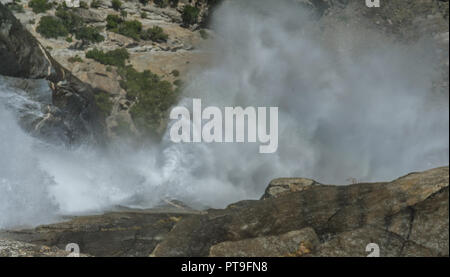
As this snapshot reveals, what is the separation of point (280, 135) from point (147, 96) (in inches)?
478

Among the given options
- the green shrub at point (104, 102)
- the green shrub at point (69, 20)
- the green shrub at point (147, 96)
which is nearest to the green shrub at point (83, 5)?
the green shrub at point (69, 20)

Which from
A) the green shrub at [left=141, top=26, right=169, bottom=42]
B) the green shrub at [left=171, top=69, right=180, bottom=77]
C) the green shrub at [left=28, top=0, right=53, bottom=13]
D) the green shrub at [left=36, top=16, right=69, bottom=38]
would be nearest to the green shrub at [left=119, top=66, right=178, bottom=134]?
the green shrub at [left=171, top=69, right=180, bottom=77]

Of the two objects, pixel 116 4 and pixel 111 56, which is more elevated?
pixel 116 4

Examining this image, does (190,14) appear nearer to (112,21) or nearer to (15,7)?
(112,21)

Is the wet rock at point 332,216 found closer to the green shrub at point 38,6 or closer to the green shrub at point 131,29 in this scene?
the green shrub at point 131,29

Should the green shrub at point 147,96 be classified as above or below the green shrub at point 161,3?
below

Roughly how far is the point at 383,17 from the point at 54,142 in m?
33.2

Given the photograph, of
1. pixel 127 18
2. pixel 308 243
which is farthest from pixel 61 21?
pixel 308 243

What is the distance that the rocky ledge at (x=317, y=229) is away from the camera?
216 inches

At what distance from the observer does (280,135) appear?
1160 inches

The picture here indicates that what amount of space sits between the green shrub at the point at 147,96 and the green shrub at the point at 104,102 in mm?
2034

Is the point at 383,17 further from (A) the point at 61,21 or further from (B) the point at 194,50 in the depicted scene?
(A) the point at 61,21

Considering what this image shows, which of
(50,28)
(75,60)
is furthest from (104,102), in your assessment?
(50,28)

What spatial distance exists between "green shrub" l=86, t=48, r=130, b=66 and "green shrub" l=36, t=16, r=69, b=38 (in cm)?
327
